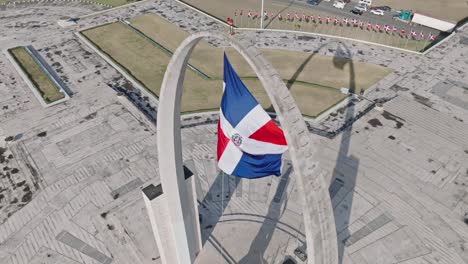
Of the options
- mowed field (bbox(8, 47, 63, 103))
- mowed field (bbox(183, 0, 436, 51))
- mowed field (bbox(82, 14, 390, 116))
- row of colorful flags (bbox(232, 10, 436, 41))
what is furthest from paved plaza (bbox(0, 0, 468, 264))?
row of colorful flags (bbox(232, 10, 436, 41))

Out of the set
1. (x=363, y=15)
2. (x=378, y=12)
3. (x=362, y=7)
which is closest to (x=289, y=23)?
(x=363, y=15)

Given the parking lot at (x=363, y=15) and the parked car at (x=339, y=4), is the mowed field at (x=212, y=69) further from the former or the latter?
the parked car at (x=339, y=4)

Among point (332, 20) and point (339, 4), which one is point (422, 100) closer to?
point (332, 20)

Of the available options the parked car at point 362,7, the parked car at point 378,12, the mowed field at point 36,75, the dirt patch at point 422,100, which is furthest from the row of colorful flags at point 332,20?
the mowed field at point 36,75

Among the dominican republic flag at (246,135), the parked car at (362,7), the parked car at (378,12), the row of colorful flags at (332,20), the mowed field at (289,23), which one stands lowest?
the mowed field at (289,23)

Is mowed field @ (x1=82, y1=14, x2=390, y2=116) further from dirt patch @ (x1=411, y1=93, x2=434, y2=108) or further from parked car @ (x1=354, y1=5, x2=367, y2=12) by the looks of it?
parked car @ (x1=354, y1=5, x2=367, y2=12)

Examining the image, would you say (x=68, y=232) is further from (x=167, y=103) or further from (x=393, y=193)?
(x=393, y=193)

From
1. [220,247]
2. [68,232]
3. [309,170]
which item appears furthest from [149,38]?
[309,170]
